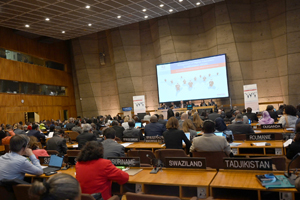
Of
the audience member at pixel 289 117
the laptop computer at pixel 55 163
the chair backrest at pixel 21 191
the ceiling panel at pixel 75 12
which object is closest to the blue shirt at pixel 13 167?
the chair backrest at pixel 21 191

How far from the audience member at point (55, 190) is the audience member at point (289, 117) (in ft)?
18.2

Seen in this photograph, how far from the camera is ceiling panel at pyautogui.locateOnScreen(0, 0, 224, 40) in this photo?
414 inches

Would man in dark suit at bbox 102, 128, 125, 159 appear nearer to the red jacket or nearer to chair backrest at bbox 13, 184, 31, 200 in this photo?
the red jacket

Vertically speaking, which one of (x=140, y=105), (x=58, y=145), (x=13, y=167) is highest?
(x=140, y=105)

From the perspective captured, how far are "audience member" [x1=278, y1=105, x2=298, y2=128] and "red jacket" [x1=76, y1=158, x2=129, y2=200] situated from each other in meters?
4.70


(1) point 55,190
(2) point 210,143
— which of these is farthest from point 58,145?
(1) point 55,190

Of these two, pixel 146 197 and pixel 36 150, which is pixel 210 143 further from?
pixel 36 150

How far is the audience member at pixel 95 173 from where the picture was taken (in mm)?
2537

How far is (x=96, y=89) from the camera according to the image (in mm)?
18641

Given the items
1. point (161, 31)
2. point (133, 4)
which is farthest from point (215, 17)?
point (133, 4)

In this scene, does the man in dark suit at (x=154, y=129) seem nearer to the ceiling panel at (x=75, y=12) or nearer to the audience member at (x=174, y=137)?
the audience member at (x=174, y=137)

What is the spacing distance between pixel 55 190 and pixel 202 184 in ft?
4.97

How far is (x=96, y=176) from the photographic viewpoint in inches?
99.9

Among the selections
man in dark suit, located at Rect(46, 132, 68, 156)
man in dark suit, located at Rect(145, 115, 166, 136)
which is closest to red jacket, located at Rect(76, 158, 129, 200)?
man in dark suit, located at Rect(46, 132, 68, 156)
